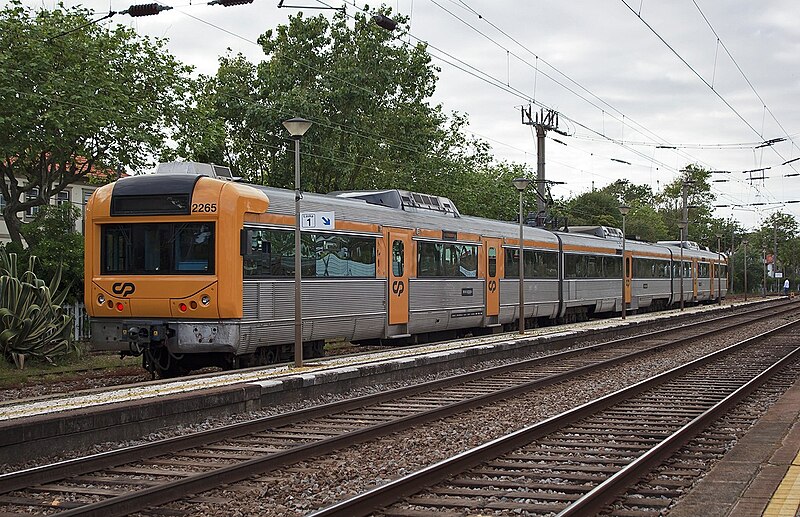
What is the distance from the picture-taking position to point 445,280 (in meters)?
21.9

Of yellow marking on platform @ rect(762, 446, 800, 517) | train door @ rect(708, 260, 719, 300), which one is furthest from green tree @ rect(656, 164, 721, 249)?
yellow marking on platform @ rect(762, 446, 800, 517)

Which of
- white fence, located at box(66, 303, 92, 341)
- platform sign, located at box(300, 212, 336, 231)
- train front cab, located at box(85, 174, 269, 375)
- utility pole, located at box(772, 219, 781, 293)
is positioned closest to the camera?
train front cab, located at box(85, 174, 269, 375)

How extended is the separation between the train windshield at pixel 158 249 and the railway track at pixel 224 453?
142 inches

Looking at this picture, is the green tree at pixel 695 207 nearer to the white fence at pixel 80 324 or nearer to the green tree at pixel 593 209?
the green tree at pixel 593 209

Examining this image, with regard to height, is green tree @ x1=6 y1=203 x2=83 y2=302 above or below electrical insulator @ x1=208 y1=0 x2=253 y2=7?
below

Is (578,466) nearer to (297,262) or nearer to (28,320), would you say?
(297,262)

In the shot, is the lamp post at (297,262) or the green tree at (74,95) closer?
the lamp post at (297,262)

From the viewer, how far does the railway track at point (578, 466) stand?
7.14 meters

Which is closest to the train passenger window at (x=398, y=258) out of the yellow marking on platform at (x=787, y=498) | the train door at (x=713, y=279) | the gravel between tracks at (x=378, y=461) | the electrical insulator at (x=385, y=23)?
the electrical insulator at (x=385, y=23)

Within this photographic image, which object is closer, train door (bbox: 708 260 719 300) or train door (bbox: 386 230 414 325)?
train door (bbox: 386 230 414 325)

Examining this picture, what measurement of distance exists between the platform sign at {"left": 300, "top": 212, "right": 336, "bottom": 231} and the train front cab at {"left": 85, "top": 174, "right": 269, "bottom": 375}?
73 centimetres

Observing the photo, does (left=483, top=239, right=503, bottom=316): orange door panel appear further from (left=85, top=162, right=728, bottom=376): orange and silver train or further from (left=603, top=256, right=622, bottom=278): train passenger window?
(left=603, top=256, right=622, bottom=278): train passenger window

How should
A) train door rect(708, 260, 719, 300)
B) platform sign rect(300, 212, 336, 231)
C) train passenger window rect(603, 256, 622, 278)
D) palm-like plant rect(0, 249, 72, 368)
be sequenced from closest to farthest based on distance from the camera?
platform sign rect(300, 212, 336, 231) < palm-like plant rect(0, 249, 72, 368) < train passenger window rect(603, 256, 622, 278) < train door rect(708, 260, 719, 300)

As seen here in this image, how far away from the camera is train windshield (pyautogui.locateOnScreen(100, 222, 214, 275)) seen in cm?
1456
